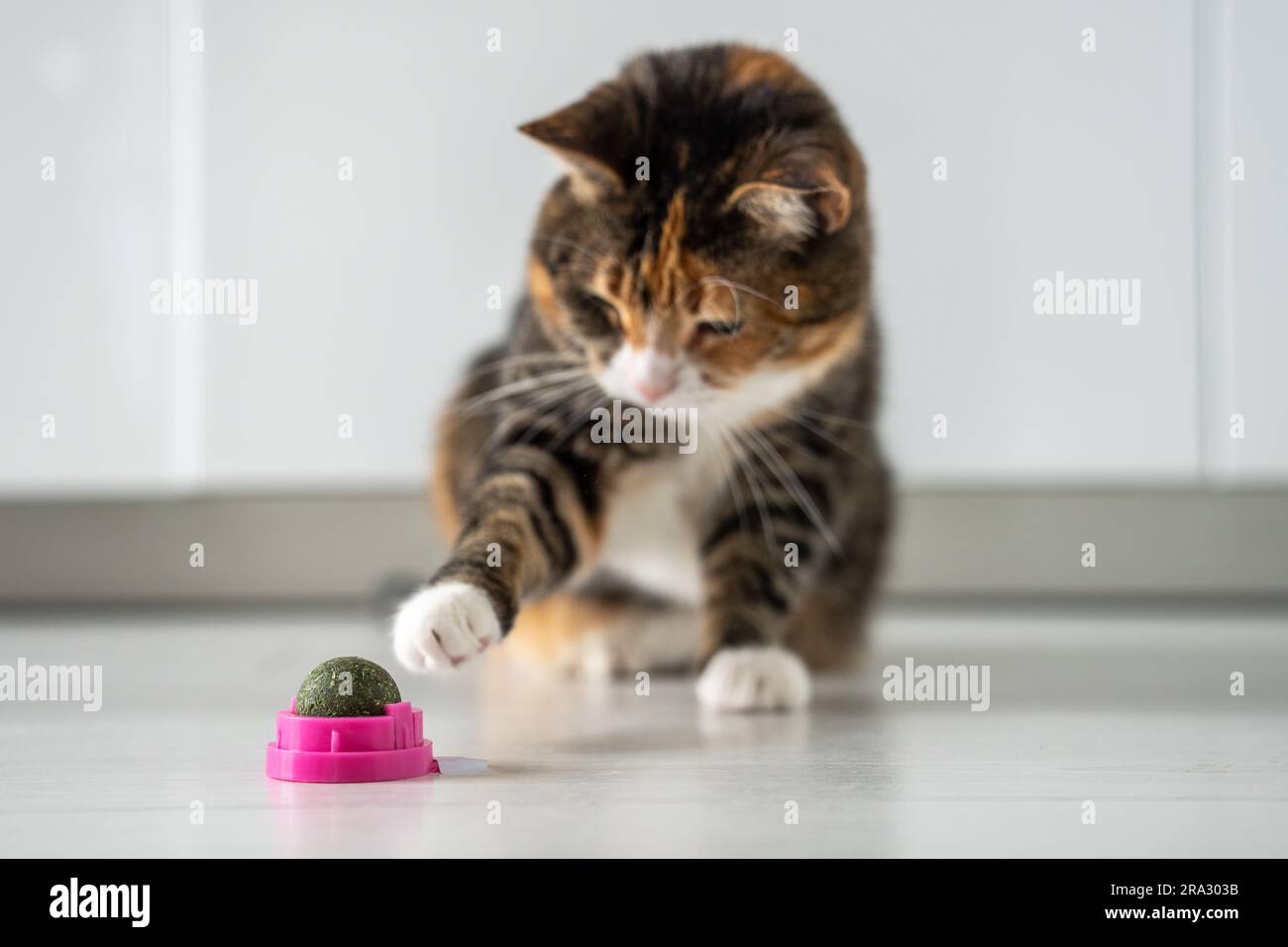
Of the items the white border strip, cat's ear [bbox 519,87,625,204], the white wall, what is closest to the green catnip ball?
cat's ear [bbox 519,87,625,204]

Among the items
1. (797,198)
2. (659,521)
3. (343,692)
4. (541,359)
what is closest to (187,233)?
(541,359)

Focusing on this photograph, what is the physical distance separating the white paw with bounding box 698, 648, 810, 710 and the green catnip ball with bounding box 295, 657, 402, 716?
0.50 metres

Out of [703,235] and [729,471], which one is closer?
[703,235]

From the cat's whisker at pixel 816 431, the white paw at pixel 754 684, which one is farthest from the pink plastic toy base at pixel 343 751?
the cat's whisker at pixel 816 431

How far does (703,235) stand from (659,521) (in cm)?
42

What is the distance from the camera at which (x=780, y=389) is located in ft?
5.45

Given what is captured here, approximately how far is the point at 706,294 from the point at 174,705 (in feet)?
2.67

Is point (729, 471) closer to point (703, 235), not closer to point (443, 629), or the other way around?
point (703, 235)

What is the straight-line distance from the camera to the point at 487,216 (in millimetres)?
2773

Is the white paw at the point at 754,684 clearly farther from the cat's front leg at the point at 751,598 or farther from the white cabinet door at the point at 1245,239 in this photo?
the white cabinet door at the point at 1245,239

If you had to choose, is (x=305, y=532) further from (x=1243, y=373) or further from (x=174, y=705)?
(x=1243, y=373)

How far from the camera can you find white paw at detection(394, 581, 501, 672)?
4.35ft

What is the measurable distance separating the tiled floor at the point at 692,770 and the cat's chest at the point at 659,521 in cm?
Result: 17
